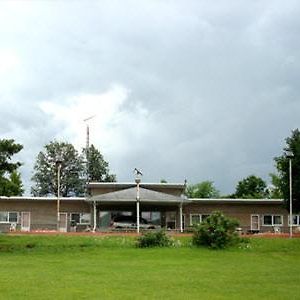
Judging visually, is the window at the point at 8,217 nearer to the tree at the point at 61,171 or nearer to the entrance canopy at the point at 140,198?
the entrance canopy at the point at 140,198

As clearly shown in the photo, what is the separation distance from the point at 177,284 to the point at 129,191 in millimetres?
37989

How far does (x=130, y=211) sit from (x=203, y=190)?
60413mm

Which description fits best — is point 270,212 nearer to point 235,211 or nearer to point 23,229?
point 235,211

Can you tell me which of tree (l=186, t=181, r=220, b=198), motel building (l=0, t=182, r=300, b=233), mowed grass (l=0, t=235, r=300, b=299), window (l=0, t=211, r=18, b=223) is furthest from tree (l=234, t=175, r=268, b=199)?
mowed grass (l=0, t=235, r=300, b=299)

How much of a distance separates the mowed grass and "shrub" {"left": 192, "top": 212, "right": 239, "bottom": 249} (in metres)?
0.82

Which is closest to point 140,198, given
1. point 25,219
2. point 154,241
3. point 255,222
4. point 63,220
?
point 63,220

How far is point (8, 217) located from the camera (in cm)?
6234

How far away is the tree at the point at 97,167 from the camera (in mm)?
109188

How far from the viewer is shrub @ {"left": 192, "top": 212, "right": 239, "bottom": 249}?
3916 cm

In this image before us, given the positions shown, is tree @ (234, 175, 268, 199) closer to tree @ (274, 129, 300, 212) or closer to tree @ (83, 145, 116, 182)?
tree @ (83, 145, 116, 182)

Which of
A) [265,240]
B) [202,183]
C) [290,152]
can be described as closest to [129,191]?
[290,152]

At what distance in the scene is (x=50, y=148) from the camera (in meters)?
107

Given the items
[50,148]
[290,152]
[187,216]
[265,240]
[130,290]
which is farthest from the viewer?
[50,148]

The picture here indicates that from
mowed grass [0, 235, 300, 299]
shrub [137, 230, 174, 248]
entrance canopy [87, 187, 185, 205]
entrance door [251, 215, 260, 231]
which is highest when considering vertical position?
entrance canopy [87, 187, 185, 205]
